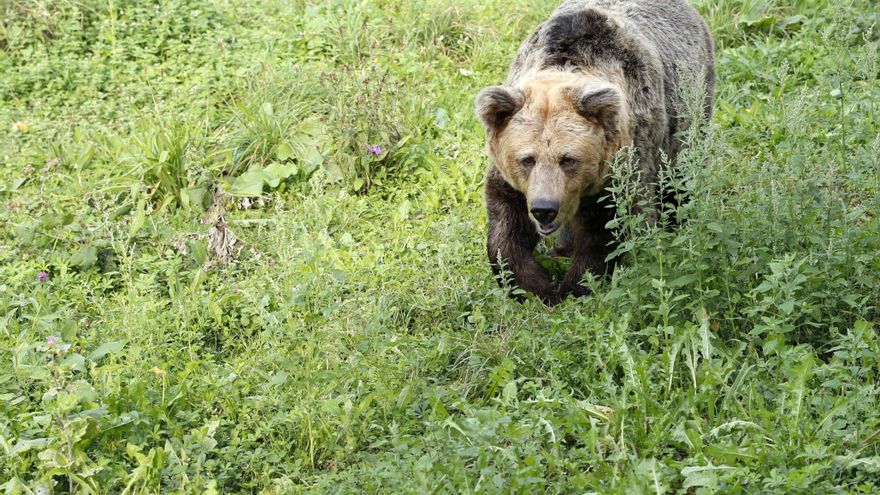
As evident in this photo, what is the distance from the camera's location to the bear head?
15.6 feet

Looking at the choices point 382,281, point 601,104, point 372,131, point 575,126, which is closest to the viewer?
point 601,104

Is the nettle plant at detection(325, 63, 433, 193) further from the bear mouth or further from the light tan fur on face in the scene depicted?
the bear mouth

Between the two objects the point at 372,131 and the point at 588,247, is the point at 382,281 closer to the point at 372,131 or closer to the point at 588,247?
the point at 588,247

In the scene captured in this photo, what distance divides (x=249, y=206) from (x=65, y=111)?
1795 mm

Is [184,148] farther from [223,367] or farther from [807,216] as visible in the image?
[807,216]

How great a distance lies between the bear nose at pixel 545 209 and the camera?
4703mm

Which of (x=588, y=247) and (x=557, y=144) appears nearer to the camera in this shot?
(x=557, y=144)

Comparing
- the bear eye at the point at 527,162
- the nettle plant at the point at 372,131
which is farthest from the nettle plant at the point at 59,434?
the nettle plant at the point at 372,131

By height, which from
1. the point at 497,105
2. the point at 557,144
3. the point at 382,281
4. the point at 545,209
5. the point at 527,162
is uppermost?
the point at 497,105

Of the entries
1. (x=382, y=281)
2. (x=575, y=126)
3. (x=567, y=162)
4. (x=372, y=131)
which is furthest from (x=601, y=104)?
(x=372, y=131)

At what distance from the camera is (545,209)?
15.5 feet

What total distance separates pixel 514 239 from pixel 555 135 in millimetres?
653

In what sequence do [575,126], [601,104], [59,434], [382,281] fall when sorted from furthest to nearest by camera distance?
[382,281], [575,126], [601,104], [59,434]

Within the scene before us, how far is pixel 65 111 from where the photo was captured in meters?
7.36
